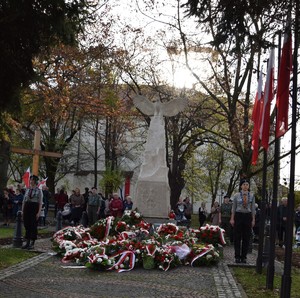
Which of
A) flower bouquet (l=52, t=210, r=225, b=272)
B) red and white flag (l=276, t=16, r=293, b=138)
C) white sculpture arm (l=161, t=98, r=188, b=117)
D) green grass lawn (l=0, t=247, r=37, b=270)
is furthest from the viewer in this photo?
white sculpture arm (l=161, t=98, r=188, b=117)

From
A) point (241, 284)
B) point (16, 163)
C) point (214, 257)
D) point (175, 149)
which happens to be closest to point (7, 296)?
point (241, 284)

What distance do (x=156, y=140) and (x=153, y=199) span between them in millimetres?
1956

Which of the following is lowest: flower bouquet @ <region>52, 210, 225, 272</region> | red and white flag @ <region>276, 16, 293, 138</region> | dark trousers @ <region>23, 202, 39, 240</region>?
flower bouquet @ <region>52, 210, 225, 272</region>

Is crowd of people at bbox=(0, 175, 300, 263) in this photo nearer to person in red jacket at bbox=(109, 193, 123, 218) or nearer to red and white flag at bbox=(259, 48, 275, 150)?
person in red jacket at bbox=(109, 193, 123, 218)

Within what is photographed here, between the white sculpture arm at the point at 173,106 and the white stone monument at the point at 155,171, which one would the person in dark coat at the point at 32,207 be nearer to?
the white stone monument at the point at 155,171

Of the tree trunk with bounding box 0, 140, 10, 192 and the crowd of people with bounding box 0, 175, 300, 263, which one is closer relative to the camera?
the crowd of people with bounding box 0, 175, 300, 263

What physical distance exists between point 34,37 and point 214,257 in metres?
5.88

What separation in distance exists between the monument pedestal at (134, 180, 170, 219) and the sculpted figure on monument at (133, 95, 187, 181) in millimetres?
227

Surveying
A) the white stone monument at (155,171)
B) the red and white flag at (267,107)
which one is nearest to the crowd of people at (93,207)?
the white stone monument at (155,171)

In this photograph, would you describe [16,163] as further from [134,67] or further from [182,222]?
[182,222]

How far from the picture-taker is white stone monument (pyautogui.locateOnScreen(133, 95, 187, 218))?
17906mm

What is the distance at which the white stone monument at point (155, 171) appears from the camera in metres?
17.9

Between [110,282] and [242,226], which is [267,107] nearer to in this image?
[242,226]

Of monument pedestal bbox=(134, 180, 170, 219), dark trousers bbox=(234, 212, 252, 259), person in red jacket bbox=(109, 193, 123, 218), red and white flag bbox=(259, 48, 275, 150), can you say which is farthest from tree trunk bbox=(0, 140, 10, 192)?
red and white flag bbox=(259, 48, 275, 150)
